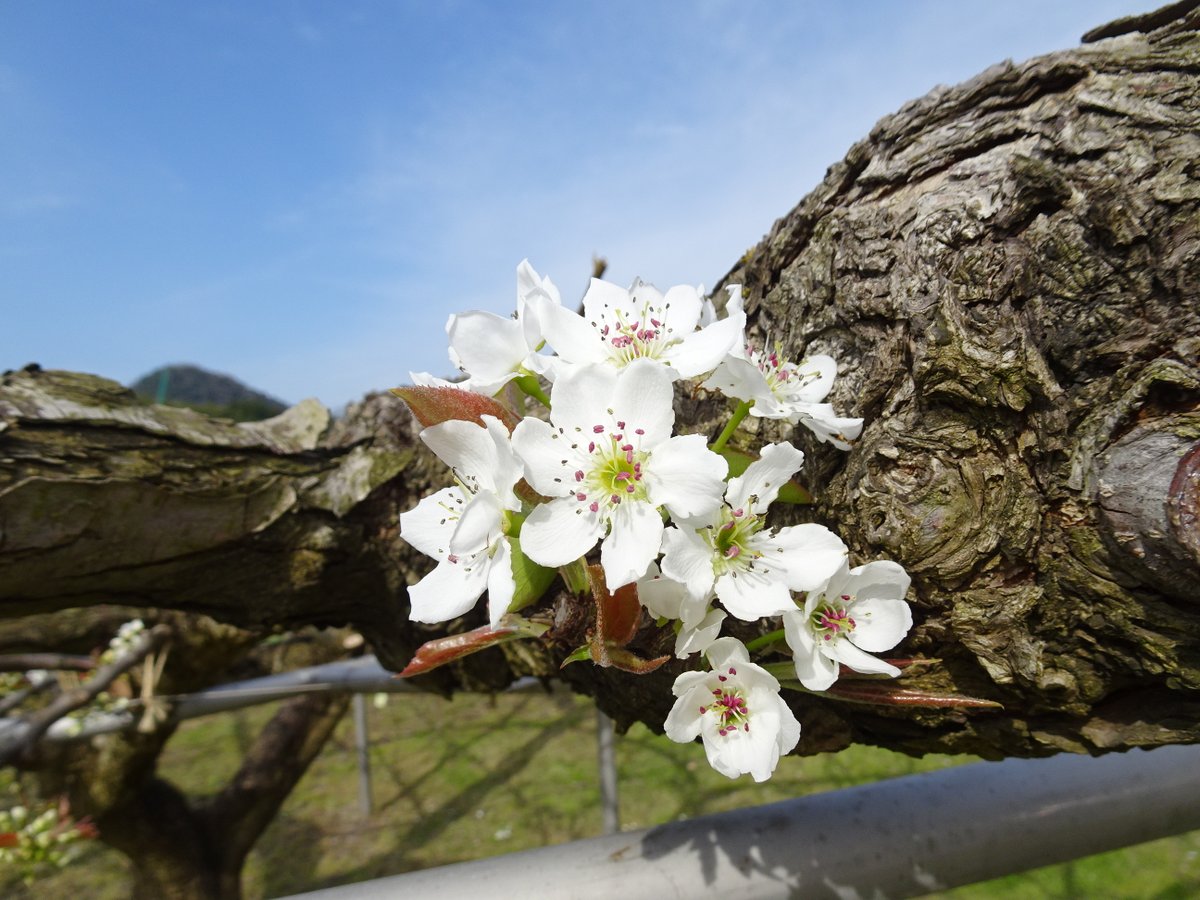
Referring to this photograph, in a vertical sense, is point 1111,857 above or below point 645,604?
below

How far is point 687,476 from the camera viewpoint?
1.92ft

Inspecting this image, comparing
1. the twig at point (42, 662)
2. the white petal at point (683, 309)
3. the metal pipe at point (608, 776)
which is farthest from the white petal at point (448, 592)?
the metal pipe at point (608, 776)

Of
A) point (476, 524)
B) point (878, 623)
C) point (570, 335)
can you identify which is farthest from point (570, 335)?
point (878, 623)

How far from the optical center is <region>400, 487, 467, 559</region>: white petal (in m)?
0.76

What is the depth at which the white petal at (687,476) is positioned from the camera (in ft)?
1.88

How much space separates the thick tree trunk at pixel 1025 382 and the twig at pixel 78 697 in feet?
6.44

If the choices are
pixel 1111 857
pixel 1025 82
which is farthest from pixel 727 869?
pixel 1111 857

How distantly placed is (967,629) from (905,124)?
23.2 inches

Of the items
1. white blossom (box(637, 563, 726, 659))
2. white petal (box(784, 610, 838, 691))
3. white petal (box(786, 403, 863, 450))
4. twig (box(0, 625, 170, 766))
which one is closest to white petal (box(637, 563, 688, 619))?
white blossom (box(637, 563, 726, 659))

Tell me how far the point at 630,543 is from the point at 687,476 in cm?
8

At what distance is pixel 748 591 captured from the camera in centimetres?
62

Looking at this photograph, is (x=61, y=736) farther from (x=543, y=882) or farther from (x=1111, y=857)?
(x=1111, y=857)

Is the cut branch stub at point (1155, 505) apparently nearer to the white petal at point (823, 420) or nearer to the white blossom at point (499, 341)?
the white petal at point (823, 420)

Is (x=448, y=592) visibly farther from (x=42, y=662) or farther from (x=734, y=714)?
(x=42, y=662)
